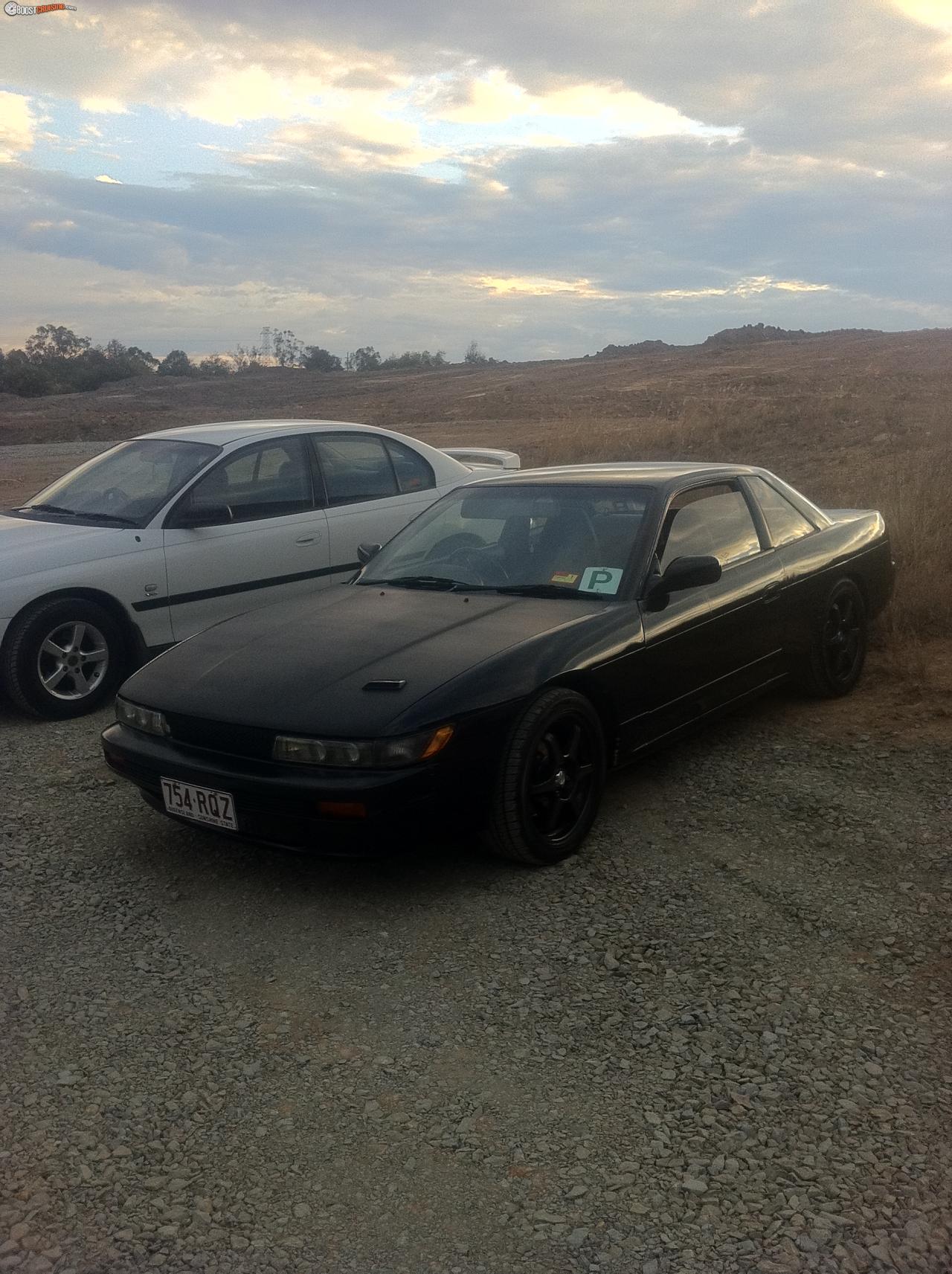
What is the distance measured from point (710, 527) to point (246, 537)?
→ 9.60 feet

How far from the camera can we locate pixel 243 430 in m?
7.19

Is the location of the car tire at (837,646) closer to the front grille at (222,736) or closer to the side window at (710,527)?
the side window at (710,527)

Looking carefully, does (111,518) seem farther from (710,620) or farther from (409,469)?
(710,620)

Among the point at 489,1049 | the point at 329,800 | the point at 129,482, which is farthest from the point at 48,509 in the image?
the point at 489,1049

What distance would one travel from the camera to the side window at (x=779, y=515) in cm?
572

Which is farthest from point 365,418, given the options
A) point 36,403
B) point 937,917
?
point 937,917

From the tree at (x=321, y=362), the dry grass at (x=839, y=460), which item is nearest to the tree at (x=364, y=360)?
the tree at (x=321, y=362)

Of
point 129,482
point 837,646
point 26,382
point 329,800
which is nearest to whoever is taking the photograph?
point 329,800

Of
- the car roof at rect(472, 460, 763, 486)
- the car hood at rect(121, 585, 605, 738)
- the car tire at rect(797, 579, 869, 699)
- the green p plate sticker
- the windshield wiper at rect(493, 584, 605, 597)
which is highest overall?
the car roof at rect(472, 460, 763, 486)

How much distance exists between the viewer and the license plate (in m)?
3.88

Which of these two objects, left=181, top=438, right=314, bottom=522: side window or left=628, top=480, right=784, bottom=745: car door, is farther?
left=181, top=438, right=314, bottom=522: side window

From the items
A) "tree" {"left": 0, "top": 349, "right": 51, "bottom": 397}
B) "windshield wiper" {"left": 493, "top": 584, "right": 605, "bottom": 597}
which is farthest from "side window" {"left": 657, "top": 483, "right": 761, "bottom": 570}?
"tree" {"left": 0, "top": 349, "right": 51, "bottom": 397}

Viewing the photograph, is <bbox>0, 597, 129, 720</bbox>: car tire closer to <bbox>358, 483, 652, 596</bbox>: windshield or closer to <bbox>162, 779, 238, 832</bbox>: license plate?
<bbox>358, 483, 652, 596</bbox>: windshield

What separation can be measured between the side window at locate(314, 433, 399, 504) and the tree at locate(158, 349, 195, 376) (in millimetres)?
52872
